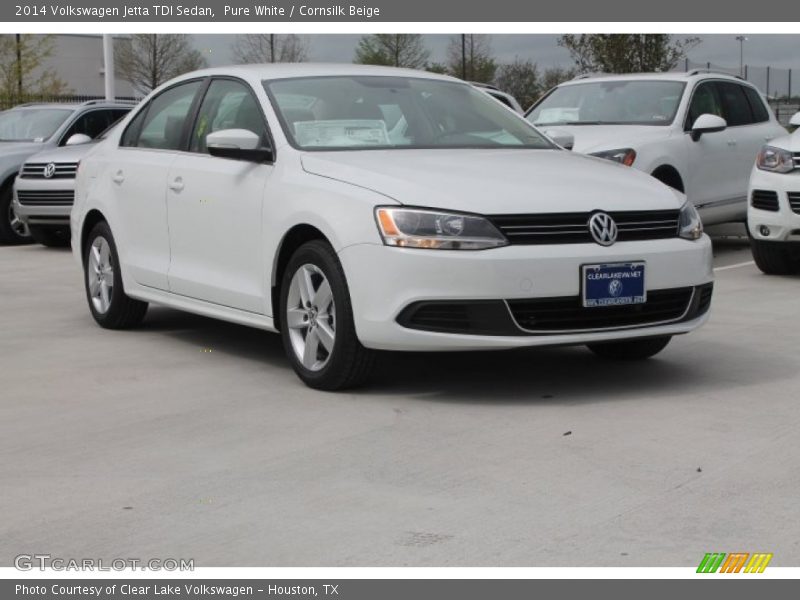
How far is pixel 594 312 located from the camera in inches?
256

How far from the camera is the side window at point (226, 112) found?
7565 mm

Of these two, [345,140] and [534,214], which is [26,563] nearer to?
[534,214]

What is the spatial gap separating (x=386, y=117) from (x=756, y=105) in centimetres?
788

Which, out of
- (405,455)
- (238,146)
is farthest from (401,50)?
(405,455)

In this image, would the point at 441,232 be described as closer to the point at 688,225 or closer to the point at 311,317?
the point at 311,317

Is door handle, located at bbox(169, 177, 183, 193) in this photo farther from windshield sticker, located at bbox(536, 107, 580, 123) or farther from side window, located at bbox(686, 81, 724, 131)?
side window, located at bbox(686, 81, 724, 131)

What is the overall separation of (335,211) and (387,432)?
3.91 feet

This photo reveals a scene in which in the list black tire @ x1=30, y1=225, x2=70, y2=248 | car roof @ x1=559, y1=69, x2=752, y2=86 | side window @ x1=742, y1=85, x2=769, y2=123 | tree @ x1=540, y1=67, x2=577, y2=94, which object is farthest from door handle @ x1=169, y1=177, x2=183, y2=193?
tree @ x1=540, y1=67, x2=577, y2=94

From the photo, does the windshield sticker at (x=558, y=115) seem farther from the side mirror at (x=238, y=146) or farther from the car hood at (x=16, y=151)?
the side mirror at (x=238, y=146)

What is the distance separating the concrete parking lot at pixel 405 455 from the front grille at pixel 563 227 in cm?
74

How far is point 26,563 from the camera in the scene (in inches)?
166

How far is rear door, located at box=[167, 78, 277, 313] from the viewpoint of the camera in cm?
725

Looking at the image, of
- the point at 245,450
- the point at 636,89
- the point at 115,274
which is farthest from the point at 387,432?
the point at 636,89

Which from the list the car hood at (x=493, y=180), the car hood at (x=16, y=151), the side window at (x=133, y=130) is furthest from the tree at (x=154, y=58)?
the car hood at (x=493, y=180)
